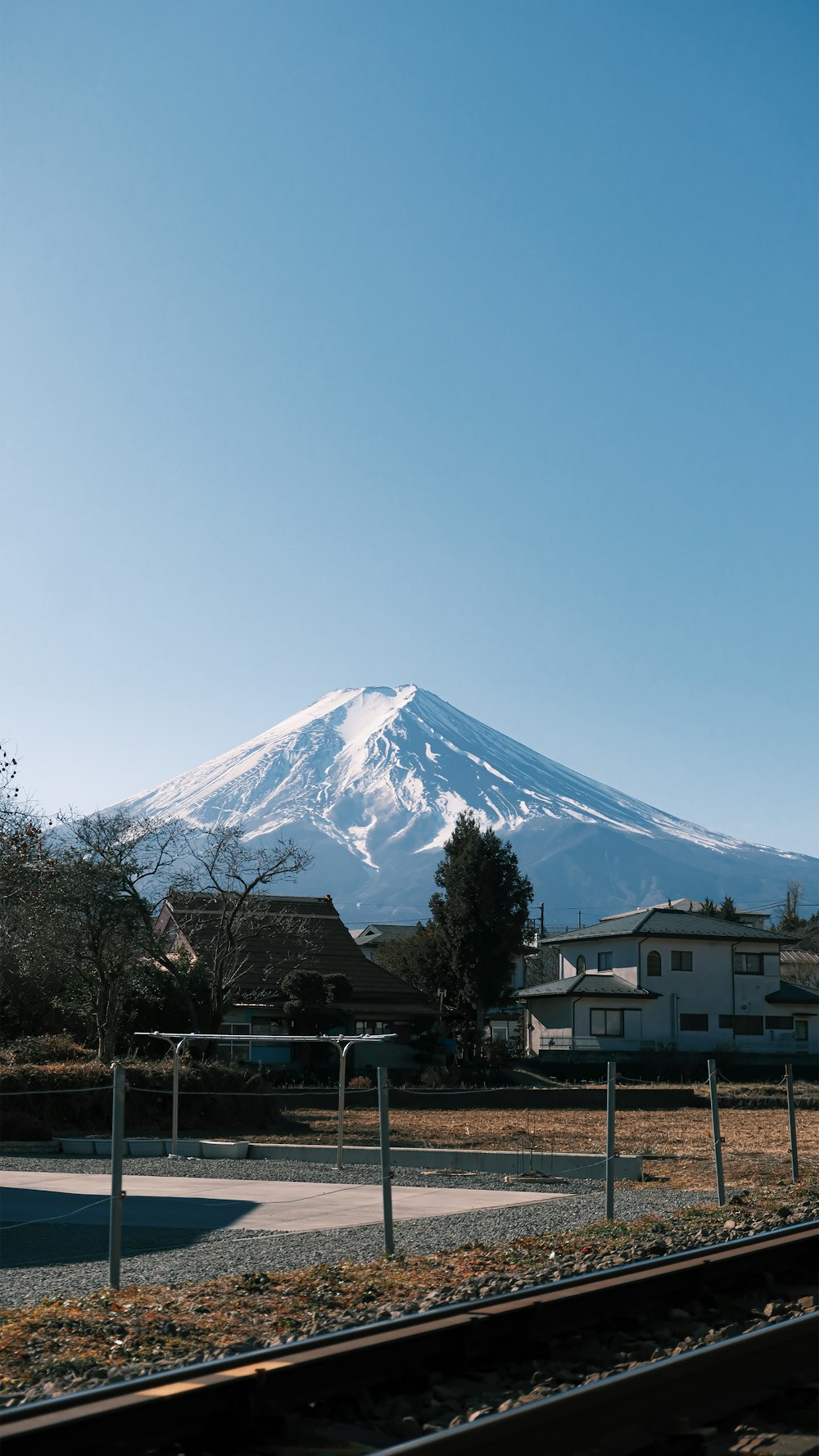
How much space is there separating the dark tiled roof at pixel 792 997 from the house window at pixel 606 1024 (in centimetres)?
793

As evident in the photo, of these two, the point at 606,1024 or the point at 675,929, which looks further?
the point at 675,929

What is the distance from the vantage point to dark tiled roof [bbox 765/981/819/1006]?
58156mm

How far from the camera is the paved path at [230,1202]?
1232cm

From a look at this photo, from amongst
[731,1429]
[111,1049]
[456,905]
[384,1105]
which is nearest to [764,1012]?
[456,905]

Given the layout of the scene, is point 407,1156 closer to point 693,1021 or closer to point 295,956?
point 295,956

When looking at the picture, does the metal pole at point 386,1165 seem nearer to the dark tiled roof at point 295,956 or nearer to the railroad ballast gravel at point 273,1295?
the railroad ballast gravel at point 273,1295

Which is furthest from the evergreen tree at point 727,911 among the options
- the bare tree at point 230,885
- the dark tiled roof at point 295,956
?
the bare tree at point 230,885

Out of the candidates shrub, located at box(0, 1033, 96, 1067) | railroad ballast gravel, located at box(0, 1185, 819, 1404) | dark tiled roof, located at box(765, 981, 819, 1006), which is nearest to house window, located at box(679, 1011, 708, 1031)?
dark tiled roof, located at box(765, 981, 819, 1006)

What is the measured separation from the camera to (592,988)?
55062mm

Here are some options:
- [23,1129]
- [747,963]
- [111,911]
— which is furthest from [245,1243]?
[747,963]

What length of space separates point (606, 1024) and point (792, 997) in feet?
30.6

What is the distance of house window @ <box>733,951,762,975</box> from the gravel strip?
149ft

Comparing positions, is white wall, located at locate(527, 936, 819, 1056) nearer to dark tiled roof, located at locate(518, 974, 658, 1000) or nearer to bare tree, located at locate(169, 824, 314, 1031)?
dark tiled roof, located at locate(518, 974, 658, 1000)

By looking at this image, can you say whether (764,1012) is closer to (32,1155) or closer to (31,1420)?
(32,1155)
